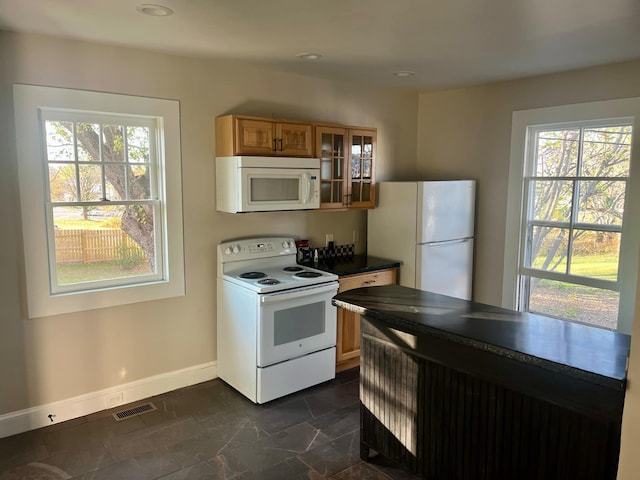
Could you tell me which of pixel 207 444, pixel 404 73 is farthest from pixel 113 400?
pixel 404 73

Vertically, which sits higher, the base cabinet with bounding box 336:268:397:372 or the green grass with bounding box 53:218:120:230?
the green grass with bounding box 53:218:120:230

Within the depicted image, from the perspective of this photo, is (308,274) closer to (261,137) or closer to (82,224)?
(261,137)

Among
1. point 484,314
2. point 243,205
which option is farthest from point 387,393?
point 243,205

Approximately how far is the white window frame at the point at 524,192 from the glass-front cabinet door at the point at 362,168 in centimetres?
122

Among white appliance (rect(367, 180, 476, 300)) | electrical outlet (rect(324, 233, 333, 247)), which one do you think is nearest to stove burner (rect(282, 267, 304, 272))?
electrical outlet (rect(324, 233, 333, 247))

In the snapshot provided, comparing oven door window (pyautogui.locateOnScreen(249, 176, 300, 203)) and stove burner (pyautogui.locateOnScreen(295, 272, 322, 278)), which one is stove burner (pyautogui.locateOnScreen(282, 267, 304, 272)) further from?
oven door window (pyautogui.locateOnScreen(249, 176, 300, 203))

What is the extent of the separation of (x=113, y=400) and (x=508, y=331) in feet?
9.03

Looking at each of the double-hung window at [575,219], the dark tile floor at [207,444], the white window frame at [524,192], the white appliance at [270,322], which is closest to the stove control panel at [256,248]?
the white appliance at [270,322]

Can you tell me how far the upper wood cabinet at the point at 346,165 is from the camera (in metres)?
3.99

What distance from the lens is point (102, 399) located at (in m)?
3.37

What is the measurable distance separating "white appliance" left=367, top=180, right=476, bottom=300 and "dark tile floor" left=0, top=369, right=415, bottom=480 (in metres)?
1.32

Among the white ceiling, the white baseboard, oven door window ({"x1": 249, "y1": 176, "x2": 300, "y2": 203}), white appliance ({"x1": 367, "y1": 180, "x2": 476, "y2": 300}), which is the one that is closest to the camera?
the white ceiling

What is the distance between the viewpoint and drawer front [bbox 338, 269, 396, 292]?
12.9 feet

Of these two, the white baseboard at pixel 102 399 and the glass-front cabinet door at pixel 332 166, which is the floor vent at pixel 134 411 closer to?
the white baseboard at pixel 102 399
